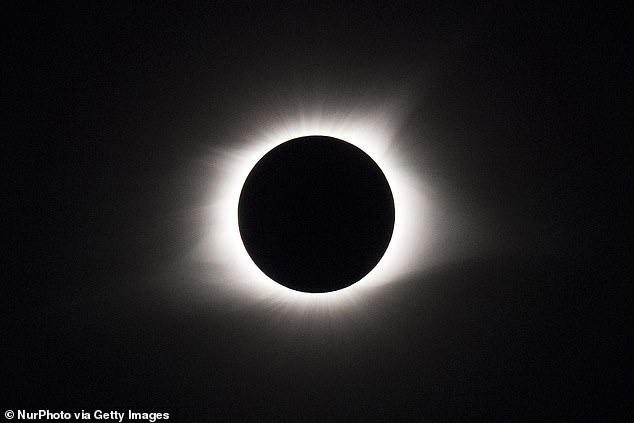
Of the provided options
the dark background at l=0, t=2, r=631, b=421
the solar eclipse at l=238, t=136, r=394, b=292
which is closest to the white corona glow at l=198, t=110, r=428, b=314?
the dark background at l=0, t=2, r=631, b=421

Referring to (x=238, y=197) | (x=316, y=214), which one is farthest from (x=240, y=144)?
(x=316, y=214)

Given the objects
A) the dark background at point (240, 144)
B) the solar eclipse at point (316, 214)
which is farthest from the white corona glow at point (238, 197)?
the solar eclipse at point (316, 214)

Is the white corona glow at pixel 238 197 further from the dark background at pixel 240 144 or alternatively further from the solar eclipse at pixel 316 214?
the solar eclipse at pixel 316 214

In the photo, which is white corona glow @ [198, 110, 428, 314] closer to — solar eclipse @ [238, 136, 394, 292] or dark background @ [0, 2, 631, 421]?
dark background @ [0, 2, 631, 421]

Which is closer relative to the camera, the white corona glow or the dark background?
the dark background

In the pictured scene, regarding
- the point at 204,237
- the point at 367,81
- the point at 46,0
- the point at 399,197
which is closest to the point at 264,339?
the point at 204,237

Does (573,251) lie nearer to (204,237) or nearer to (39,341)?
(204,237)

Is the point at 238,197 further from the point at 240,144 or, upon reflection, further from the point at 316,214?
the point at 316,214
